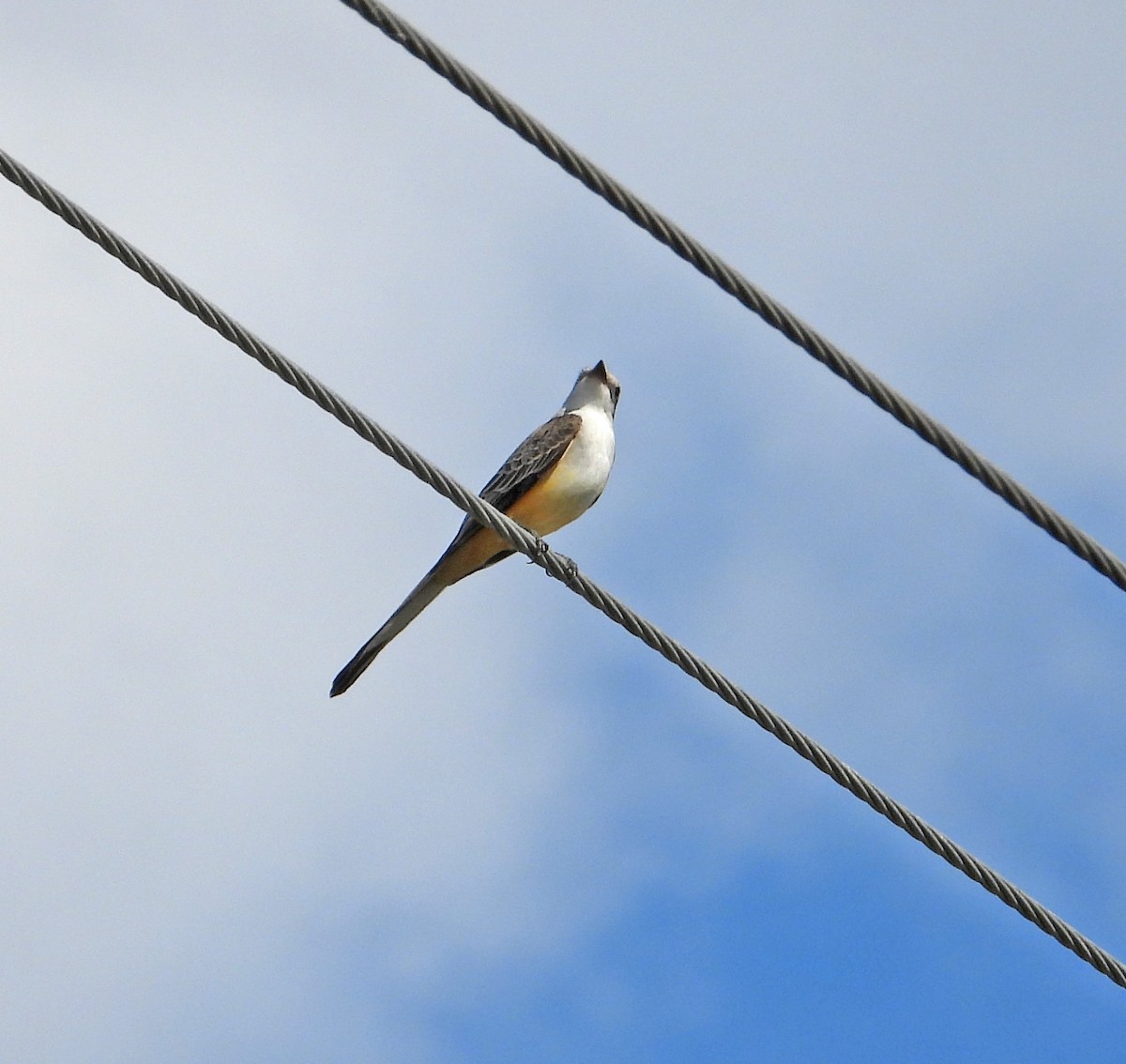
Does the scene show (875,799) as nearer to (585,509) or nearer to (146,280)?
(146,280)

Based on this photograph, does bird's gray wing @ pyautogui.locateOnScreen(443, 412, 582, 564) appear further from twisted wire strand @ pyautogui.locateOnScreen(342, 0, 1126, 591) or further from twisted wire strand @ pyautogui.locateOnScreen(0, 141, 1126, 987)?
twisted wire strand @ pyautogui.locateOnScreen(342, 0, 1126, 591)

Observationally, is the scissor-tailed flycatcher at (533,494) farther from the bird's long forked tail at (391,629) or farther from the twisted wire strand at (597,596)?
the twisted wire strand at (597,596)

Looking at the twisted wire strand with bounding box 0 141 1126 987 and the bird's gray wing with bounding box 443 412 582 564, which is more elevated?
the bird's gray wing with bounding box 443 412 582 564

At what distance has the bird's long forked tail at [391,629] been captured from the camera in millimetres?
7902

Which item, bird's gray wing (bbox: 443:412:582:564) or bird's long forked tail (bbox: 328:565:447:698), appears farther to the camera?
bird's gray wing (bbox: 443:412:582:564)

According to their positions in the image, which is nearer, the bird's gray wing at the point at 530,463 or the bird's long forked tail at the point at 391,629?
the bird's long forked tail at the point at 391,629

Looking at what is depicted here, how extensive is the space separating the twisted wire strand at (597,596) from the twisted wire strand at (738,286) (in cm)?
89

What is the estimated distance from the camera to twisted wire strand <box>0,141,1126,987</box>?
177 inches

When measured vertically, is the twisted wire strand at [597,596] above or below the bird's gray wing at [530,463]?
below

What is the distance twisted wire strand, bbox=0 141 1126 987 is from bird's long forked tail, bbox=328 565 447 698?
2434 mm

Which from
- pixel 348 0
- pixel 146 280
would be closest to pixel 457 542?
pixel 146 280

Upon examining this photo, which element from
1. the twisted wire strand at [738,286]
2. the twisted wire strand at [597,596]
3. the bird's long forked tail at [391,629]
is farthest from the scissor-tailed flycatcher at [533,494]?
the twisted wire strand at [738,286]

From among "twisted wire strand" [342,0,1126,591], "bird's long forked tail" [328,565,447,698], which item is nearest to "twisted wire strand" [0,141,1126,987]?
"twisted wire strand" [342,0,1126,591]

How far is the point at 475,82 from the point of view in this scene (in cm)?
424
